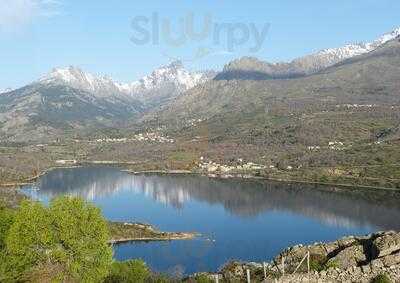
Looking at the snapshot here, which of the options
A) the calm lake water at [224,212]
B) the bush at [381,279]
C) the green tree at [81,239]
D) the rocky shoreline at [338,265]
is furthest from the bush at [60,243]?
the calm lake water at [224,212]

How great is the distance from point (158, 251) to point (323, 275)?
70.8 metres

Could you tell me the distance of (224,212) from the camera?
139 meters

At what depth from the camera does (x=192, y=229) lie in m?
118

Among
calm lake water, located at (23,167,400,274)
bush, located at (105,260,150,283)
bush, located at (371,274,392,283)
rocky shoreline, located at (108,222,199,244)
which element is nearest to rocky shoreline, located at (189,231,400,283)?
bush, located at (371,274,392,283)

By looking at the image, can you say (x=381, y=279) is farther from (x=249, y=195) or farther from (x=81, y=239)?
→ (x=249, y=195)

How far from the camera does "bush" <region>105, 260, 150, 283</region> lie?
3698cm

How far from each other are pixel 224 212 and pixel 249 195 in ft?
53.5

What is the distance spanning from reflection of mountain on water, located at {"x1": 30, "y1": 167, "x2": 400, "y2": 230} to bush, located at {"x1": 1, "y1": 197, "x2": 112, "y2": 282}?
82.5 m

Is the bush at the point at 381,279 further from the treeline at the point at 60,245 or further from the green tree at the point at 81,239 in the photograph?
the green tree at the point at 81,239

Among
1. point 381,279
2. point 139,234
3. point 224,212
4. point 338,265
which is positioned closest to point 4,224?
point 338,265

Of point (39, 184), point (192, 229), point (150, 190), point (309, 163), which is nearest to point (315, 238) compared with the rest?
point (192, 229)

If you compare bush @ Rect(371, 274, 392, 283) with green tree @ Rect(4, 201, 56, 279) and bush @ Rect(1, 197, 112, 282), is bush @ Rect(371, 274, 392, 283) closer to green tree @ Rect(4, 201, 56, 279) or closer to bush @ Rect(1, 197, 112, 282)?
bush @ Rect(1, 197, 112, 282)

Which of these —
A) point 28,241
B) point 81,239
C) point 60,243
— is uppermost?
point 28,241

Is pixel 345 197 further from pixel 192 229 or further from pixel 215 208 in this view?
pixel 192 229
